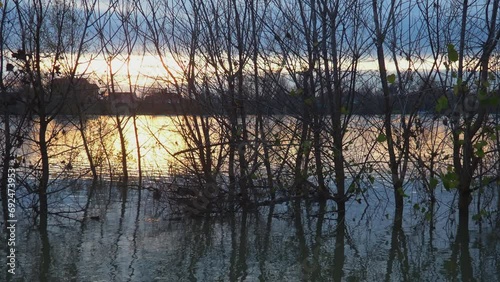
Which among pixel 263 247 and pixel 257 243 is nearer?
pixel 263 247

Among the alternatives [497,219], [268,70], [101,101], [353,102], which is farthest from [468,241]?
[101,101]

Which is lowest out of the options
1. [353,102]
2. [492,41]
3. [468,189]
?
[468,189]

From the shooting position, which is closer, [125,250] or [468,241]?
[125,250]

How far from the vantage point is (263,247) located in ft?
24.6

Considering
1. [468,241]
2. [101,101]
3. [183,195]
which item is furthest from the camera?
[101,101]

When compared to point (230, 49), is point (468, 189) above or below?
below

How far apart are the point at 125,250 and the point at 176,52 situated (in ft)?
13.7

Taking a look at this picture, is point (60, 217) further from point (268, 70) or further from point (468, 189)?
point (468, 189)

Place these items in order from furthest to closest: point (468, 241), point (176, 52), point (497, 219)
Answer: point (176, 52) < point (497, 219) < point (468, 241)

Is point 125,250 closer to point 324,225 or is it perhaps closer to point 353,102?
point 324,225

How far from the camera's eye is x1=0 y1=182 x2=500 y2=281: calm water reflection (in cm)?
628

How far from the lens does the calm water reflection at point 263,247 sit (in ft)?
20.6

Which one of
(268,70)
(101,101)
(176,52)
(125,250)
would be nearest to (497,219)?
(268,70)

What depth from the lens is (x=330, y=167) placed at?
9.20m
